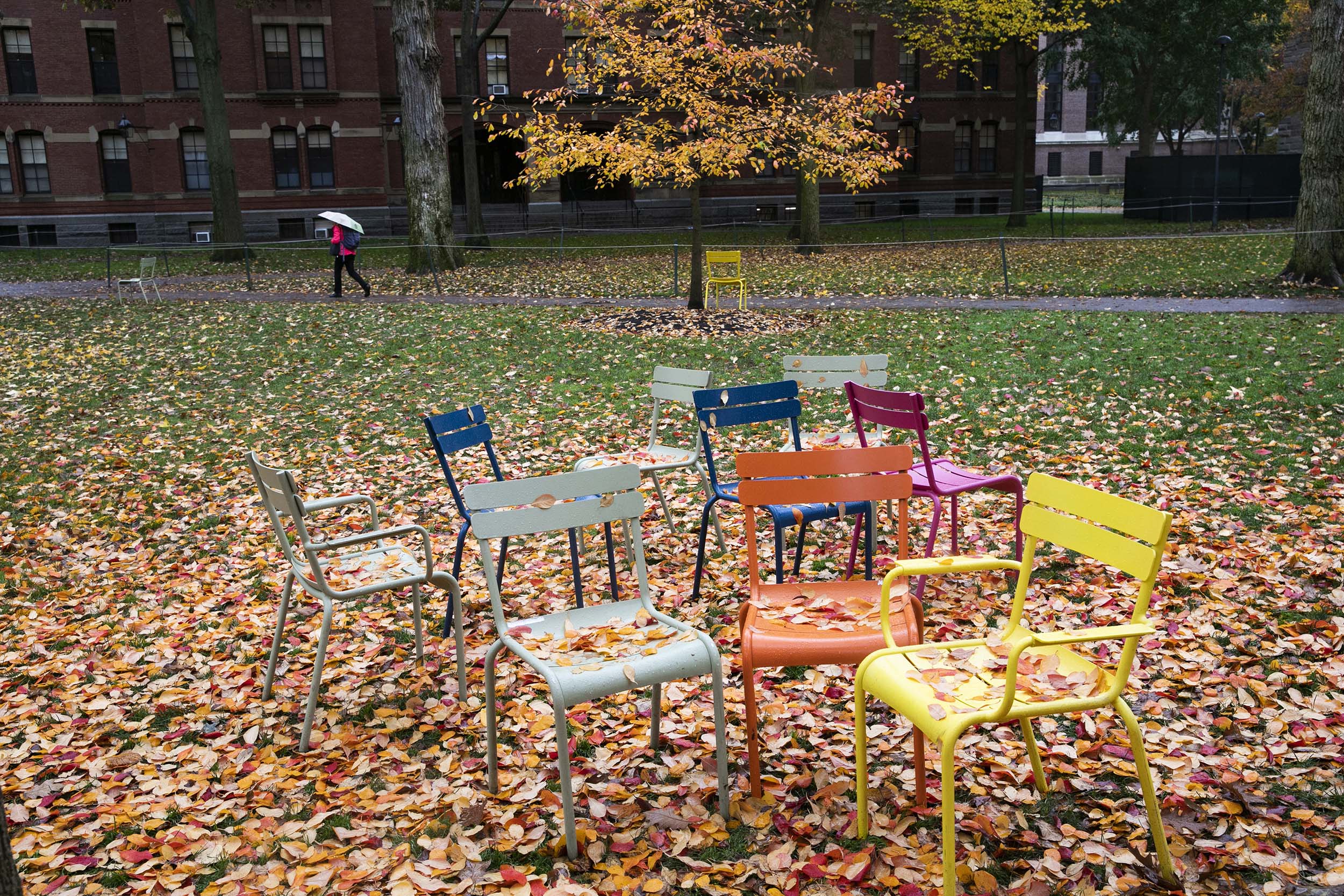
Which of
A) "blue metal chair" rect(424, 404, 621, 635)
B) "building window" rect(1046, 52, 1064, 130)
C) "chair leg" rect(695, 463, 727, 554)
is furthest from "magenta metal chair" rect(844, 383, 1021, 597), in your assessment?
"building window" rect(1046, 52, 1064, 130)

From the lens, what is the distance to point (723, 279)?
53.4ft

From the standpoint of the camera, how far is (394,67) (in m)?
39.7

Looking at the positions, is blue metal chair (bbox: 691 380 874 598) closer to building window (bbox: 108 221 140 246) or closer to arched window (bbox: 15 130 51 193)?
building window (bbox: 108 221 140 246)

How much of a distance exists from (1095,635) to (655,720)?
1.90m

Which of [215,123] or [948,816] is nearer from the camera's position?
[948,816]

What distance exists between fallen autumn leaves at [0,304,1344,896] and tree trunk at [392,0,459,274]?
1351 cm

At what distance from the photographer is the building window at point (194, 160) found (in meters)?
37.7

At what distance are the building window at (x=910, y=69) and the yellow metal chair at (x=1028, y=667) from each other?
42722mm

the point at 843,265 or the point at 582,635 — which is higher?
the point at 843,265

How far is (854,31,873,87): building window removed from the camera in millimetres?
42375

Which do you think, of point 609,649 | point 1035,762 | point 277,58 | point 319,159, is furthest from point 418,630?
point 277,58

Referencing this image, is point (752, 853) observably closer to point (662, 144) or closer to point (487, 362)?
point (487, 362)

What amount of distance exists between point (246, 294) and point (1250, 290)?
720 inches

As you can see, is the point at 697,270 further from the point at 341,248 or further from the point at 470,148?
the point at 470,148
